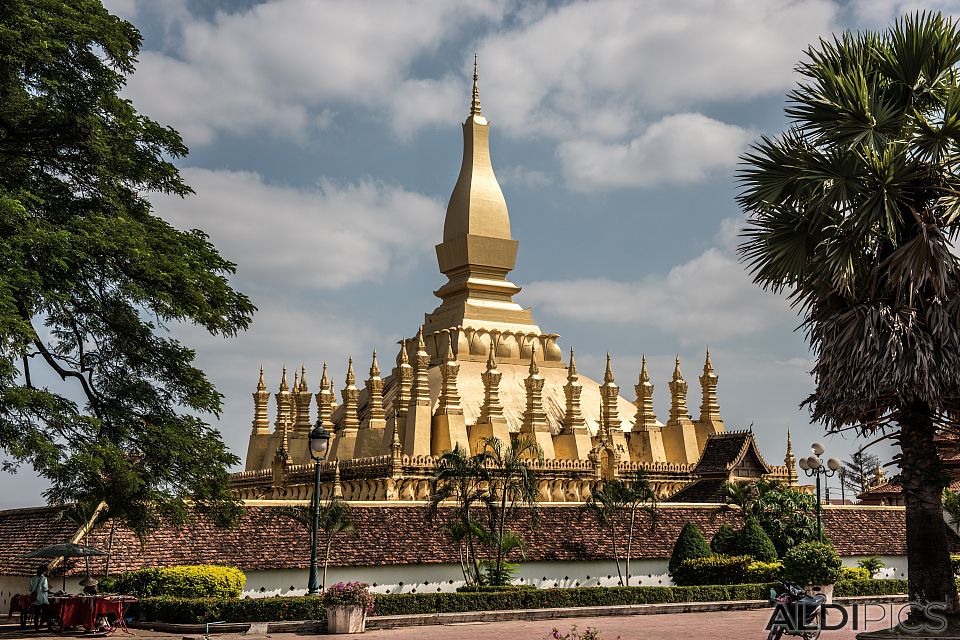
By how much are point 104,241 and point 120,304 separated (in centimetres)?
167

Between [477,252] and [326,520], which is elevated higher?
[477,252]

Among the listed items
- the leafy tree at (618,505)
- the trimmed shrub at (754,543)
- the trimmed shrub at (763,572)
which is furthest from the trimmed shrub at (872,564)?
the leafy tree at (618,505)

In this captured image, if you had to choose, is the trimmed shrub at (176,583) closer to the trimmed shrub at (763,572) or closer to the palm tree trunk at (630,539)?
the palm tree trunk at (630,539)

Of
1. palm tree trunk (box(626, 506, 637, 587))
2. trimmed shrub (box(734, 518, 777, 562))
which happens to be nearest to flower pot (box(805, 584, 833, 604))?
trimmed shrub (box(734, 518, 777, 562))

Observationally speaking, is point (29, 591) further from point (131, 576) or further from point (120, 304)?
point (120, 304)

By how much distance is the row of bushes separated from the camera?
1920cm

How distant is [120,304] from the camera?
57.6 feet

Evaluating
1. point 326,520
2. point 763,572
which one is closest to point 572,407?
point 763,572

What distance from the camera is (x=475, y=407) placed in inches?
1687

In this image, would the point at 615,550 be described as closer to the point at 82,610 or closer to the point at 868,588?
the point at 868,588

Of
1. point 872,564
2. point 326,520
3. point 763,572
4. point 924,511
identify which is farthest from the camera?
point 872,564

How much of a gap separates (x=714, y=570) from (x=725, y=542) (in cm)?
153

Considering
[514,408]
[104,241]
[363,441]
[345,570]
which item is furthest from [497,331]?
[104,241]

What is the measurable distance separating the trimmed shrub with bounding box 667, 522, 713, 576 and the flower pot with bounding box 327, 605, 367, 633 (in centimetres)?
1061
